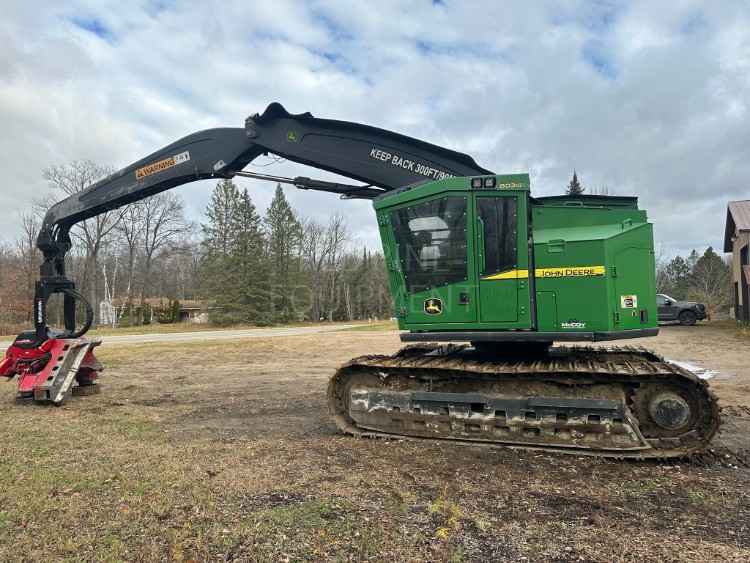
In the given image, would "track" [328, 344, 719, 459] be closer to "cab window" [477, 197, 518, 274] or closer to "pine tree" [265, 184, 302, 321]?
"cab window" [477, 197, 518, 274]

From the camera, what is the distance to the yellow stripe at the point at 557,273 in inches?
222

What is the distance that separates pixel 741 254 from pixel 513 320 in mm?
29853

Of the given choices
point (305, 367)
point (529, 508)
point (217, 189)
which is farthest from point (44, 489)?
point (217, 189)

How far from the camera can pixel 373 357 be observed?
6590mm

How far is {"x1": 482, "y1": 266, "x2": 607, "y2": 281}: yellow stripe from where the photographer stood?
222 inches

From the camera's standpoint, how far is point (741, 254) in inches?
1129

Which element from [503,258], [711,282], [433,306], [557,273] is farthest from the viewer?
[711,282]

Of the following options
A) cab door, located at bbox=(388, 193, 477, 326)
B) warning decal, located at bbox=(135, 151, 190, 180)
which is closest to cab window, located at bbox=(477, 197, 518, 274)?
cab door, located at bbox=(388, 193, 477, 326)

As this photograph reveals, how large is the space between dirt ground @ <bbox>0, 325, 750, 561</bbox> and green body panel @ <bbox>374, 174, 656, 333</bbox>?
5.09 feet

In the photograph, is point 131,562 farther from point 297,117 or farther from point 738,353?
point 738,353

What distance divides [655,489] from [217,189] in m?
50.9

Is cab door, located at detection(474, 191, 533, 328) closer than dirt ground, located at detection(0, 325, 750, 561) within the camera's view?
No

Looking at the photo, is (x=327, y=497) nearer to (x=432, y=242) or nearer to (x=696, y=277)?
(x=432, y=242)

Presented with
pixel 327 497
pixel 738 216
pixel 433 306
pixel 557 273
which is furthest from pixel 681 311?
pixel 327 497
